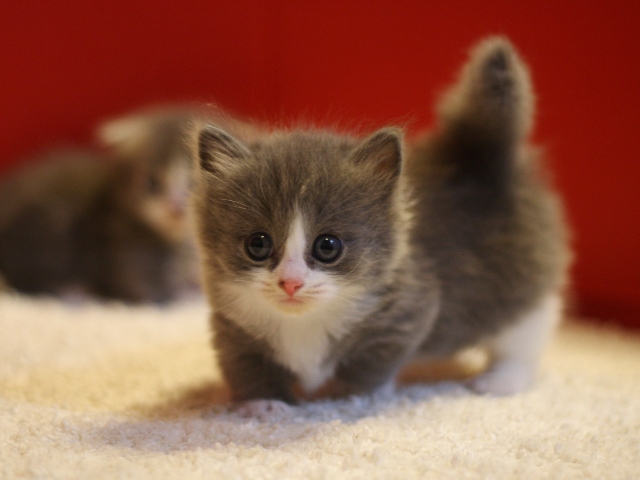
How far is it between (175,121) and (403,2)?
3.54ft

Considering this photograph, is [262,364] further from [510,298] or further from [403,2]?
[403,2]

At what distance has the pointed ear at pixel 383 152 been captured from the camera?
1531 mm

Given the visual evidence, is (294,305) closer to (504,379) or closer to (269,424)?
(269,424)

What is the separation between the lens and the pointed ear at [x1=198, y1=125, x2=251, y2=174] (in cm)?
156

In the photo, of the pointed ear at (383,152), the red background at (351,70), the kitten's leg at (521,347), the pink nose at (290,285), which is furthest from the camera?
the red background at (351,70)

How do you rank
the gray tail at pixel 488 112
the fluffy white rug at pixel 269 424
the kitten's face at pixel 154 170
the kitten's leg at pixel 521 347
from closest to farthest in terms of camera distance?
the fluffy white rug at pixel 269 424 → the gray tail at pixel 488 112 → the kitten's leg at pixel 521 347 → the kitten's face at pixel 154 170

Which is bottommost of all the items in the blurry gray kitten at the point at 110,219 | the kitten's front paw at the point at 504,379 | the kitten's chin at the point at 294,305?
the kitten's front paw at the point at 504,379

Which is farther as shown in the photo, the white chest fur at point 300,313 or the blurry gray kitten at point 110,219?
the blurry gray kitten at point 110,219

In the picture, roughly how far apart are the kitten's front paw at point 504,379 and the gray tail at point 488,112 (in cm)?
54

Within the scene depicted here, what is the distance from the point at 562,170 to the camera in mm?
2686

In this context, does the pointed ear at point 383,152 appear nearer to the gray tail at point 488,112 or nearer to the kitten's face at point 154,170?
the gray tail at point 488,112

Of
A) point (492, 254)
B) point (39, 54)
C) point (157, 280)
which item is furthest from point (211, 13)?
point (492, 254)

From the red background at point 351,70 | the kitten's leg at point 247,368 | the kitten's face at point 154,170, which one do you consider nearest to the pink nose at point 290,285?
the kitten's leg at point 247,368

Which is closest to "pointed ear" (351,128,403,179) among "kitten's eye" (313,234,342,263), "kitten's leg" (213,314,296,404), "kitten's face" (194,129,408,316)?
"kitten's face" (194,129,408,316)
